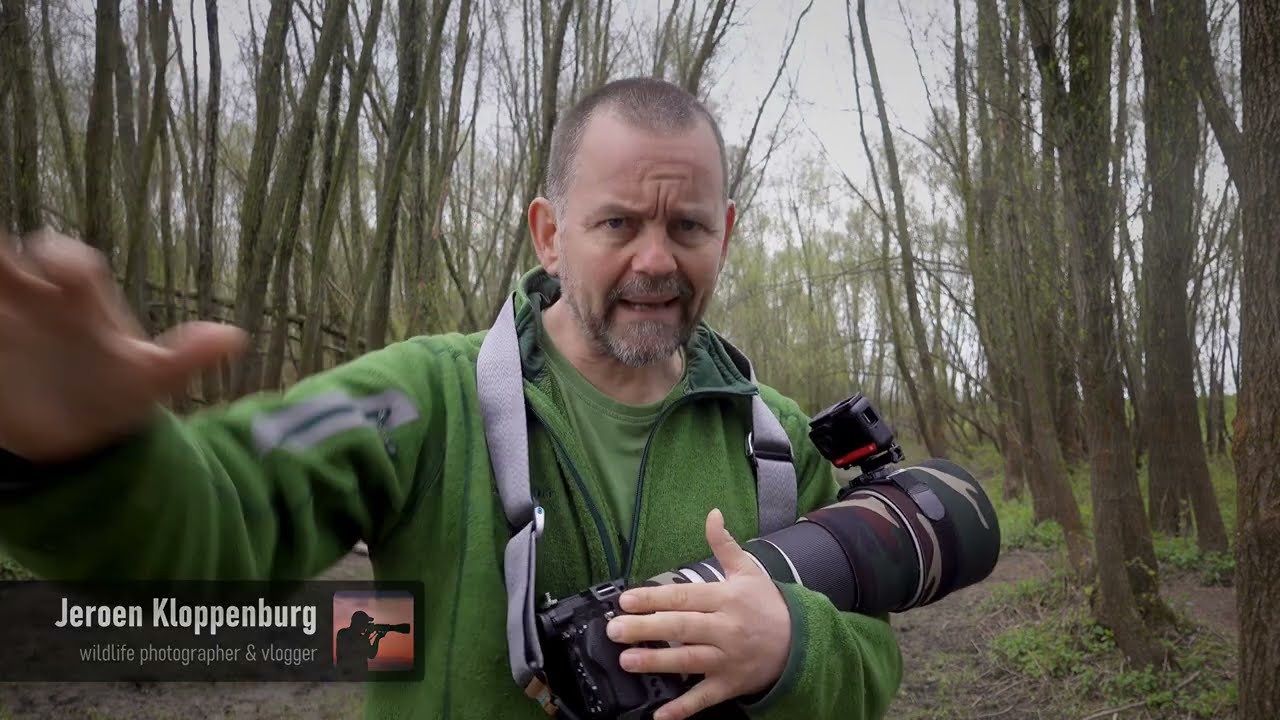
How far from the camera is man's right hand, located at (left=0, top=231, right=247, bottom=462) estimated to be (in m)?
0.68

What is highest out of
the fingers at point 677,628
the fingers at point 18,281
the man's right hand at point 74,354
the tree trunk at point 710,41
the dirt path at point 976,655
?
the tree trunk at point 710,41

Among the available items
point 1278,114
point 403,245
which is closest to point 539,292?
point 1278,114

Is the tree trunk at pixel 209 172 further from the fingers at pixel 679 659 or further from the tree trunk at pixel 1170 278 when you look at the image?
the tree trunk at pixel 1170 278

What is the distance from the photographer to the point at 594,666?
1.20 m

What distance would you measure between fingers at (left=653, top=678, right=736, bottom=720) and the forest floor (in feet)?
10.9

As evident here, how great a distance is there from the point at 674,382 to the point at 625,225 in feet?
1.17

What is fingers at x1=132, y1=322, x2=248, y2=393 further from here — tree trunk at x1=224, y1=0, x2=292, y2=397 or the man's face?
tree trunk at x1=224, y1=0, x2=292, y2=397

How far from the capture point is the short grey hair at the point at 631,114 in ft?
5.13

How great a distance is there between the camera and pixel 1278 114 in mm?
2908

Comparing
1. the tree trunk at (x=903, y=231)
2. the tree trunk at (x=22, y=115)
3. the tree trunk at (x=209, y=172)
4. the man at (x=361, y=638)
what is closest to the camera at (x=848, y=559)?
the man at (x=361, y=638)

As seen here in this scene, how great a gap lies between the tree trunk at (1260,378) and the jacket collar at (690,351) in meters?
2.36

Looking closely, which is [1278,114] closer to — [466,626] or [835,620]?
[835,620]

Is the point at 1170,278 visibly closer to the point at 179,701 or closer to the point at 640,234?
the point at 640,234
